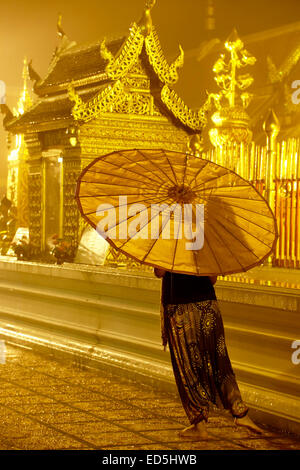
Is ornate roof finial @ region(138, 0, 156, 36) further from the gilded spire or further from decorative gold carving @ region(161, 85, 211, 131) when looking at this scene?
the gilded spire

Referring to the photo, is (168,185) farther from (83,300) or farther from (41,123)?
(41,123)

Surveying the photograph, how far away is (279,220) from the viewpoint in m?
7.78

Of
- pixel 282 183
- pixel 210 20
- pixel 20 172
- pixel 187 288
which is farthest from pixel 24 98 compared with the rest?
pixel 210 20

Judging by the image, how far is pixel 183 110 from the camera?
955cm

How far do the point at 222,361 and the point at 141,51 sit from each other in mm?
5131

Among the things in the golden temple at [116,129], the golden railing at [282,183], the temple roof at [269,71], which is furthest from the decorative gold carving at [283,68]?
the golden railing at [282,183]

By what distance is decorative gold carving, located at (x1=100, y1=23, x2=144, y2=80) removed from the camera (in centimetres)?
895

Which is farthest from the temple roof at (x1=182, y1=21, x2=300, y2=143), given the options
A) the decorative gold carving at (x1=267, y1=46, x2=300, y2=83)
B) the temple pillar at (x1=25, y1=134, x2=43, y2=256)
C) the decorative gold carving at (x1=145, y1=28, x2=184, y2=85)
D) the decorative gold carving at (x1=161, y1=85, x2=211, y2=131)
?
the decorative gold carving at (x1=145, y1=28, x2=184, y2=85)

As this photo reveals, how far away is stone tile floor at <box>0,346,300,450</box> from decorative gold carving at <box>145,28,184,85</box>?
3.79 metres

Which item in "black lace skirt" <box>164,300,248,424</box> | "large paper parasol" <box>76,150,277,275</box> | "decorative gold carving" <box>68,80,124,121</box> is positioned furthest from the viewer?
"decorative gold carving" <box>68,80,124,121</box>

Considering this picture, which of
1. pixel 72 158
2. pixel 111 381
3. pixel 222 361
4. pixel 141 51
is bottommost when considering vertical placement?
pixel 111 381

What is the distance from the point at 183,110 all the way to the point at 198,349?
505 cm
